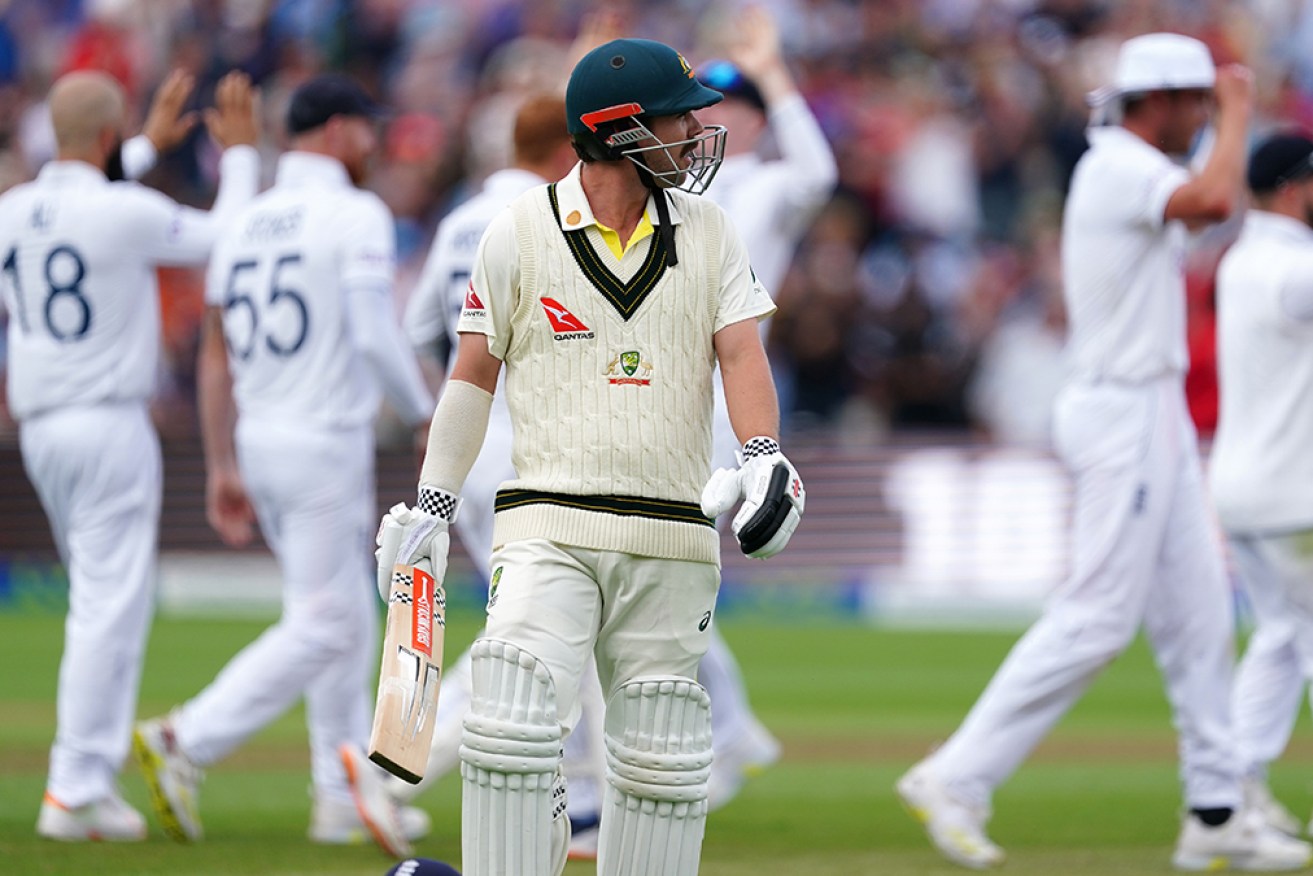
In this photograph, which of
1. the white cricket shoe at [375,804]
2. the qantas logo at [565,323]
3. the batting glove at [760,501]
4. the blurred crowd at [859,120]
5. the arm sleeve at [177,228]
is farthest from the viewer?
the blurred crowd at [859,120]

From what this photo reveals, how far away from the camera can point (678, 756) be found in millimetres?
5086

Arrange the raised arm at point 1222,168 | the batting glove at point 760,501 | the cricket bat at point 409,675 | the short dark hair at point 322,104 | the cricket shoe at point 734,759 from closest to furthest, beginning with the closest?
1. the batting glove at point 760,501
2. the cricket bat at point 409,675
3. the raised arm at point 1222,168
4. the short dark hair at point 322,104
5. the cricket shoe at point 734,759

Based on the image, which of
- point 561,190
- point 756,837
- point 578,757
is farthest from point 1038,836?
point 561,190

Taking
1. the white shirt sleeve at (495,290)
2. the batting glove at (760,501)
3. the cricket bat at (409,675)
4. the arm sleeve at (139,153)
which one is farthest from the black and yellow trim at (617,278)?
the arm sleeve at (139,153)

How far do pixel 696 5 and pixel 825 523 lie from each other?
7.27 meters

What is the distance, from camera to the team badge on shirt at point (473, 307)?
5.16 metres

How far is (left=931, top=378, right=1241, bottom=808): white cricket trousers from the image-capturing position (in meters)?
7.25

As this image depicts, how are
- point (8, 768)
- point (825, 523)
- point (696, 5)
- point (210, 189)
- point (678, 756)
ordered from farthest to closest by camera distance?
point (696, 5), point (210, 189), point (825, 523), point (8, 768), point (678, 756)

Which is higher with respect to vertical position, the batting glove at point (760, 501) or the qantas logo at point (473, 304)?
the qantas logo at point (473, 304)

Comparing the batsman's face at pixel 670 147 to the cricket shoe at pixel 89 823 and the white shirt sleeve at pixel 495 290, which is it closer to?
the white shirt sleeve at pixel 495 290

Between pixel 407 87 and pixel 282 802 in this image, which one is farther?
pixel 407 87

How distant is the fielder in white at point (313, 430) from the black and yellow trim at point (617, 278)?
8.90 feet

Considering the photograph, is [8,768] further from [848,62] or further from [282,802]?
[848,62]

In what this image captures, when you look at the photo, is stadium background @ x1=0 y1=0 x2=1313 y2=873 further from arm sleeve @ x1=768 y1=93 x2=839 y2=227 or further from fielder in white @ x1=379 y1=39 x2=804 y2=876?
fielder in white @ x1=379 y1=39 x2=804 y2=876
